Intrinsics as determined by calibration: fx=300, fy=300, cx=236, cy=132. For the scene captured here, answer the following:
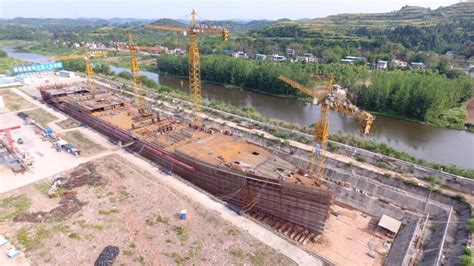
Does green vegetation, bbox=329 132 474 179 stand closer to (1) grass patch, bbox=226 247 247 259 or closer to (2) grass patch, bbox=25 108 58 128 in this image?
(1) grass patch, bbox=226 247 247 259

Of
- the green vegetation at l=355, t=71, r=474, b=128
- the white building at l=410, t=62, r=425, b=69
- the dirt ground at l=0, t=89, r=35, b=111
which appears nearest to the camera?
the green vegetation at l=355, t=71, r=474, b=128

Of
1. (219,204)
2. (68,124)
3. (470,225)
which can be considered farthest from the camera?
(68,124)

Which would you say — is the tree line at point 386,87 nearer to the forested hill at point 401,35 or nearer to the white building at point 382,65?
the white building at point 382,65

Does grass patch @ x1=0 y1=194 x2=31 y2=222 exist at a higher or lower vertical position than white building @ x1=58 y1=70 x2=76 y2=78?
lower

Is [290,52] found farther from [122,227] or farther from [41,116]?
[122,227]

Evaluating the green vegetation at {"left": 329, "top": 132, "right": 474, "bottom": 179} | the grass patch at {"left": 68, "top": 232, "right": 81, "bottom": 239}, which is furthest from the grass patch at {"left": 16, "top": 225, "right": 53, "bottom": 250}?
the green vegetation at {"left": 329, "top": 132, "right": 474, "bottom": 179}

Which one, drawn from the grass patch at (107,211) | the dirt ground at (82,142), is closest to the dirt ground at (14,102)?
the dirt ground at (82,142)

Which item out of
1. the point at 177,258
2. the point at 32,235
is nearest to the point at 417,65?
the point at 177,258

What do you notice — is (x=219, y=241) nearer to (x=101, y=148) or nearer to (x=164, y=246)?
(x=164, y=246)
